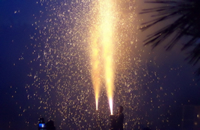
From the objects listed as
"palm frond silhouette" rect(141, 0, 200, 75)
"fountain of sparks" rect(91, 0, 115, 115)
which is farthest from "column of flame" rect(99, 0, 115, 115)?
"palm frond silhouette" rect(141, 0, 200, 75)

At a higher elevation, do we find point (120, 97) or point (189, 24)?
point (120, 97)

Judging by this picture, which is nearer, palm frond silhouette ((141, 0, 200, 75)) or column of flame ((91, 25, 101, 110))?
palm frond silhouette ((141, 0, 200, 75))

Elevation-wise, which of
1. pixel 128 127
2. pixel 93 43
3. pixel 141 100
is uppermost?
pixel 93 43

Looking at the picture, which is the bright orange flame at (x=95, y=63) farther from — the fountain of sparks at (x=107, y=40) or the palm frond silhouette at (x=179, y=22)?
the palm frond silhouette at (x=179, y=22)

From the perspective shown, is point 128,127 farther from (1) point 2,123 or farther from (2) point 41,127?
(2) point 41,127

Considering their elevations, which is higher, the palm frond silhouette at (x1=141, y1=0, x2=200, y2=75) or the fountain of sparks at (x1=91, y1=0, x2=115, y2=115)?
the fountain of sparks at (x1=91, y1=0, x2=115, y2=115)

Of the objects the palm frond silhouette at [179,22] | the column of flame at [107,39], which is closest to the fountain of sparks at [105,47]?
the column of flame at [107,39]

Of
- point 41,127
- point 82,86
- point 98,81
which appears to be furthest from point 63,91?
point 41,127

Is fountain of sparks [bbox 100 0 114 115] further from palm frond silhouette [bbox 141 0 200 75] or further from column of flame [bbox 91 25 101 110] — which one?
palm frond silhouette [bbox 141 0 200 75]

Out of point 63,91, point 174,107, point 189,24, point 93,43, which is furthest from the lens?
point 63,91
